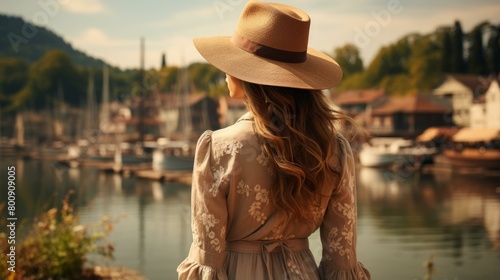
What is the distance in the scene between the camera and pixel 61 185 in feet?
53.5

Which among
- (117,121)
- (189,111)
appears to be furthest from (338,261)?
(117,121)

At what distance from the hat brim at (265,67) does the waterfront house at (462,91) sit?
1026 centimetres

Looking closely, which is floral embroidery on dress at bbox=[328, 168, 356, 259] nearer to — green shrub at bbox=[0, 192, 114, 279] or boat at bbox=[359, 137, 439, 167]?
green shrub at bbox=[0, 192, 114, 279]

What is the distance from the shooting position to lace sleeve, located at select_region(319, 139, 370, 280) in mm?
1071

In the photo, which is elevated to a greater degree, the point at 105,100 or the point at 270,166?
the point at 105,100

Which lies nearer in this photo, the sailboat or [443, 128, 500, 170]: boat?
[443, 128, 500, 170]: boat

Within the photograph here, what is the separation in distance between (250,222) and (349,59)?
1404 centimetres

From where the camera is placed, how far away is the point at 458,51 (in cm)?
1184

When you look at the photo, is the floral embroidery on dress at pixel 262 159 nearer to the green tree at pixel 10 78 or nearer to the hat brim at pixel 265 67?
the hat brim at pixel 265 67

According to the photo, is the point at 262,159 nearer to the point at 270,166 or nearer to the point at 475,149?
the point at 270,166

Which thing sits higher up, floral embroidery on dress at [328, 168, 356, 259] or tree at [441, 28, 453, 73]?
tree at [441, 28, 453, 73]

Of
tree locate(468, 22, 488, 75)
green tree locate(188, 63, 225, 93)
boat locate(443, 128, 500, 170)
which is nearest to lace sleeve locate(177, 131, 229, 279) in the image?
tree locate(468, 22, 488, 75)

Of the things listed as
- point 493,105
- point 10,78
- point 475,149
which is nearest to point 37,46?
point 10,78

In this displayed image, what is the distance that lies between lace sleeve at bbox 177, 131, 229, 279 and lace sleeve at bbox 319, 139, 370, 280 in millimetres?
210
